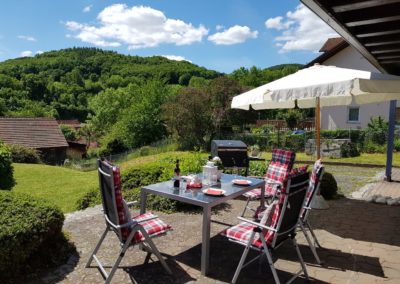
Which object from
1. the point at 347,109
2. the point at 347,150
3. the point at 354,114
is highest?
the point at 347,109

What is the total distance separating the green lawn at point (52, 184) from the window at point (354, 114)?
16.4m

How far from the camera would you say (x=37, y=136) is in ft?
84.0

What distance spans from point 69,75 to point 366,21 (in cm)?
6072

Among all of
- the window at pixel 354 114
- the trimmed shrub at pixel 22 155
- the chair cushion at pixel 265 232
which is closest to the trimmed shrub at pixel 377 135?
the window at pixel 354 114

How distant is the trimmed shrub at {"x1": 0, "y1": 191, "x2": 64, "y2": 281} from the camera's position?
10.5 feet

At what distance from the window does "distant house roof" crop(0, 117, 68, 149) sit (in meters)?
21.3

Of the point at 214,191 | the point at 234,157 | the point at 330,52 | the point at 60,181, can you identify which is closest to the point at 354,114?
the point at 330,52

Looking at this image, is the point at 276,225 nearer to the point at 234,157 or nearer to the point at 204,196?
the point at 204,196

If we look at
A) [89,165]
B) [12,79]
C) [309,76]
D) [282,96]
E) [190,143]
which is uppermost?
[12,79]

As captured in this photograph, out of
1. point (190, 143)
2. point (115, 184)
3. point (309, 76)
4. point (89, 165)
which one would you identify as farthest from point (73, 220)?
point (89, 165)

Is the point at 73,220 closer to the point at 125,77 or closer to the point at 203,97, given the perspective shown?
the point at 203,97

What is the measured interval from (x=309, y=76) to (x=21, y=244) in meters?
4.60

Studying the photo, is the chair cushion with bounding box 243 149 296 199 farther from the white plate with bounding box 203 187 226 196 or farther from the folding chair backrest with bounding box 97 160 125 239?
the folding chair backrest with bounding box 97 160 125 239

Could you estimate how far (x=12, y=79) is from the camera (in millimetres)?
56625
